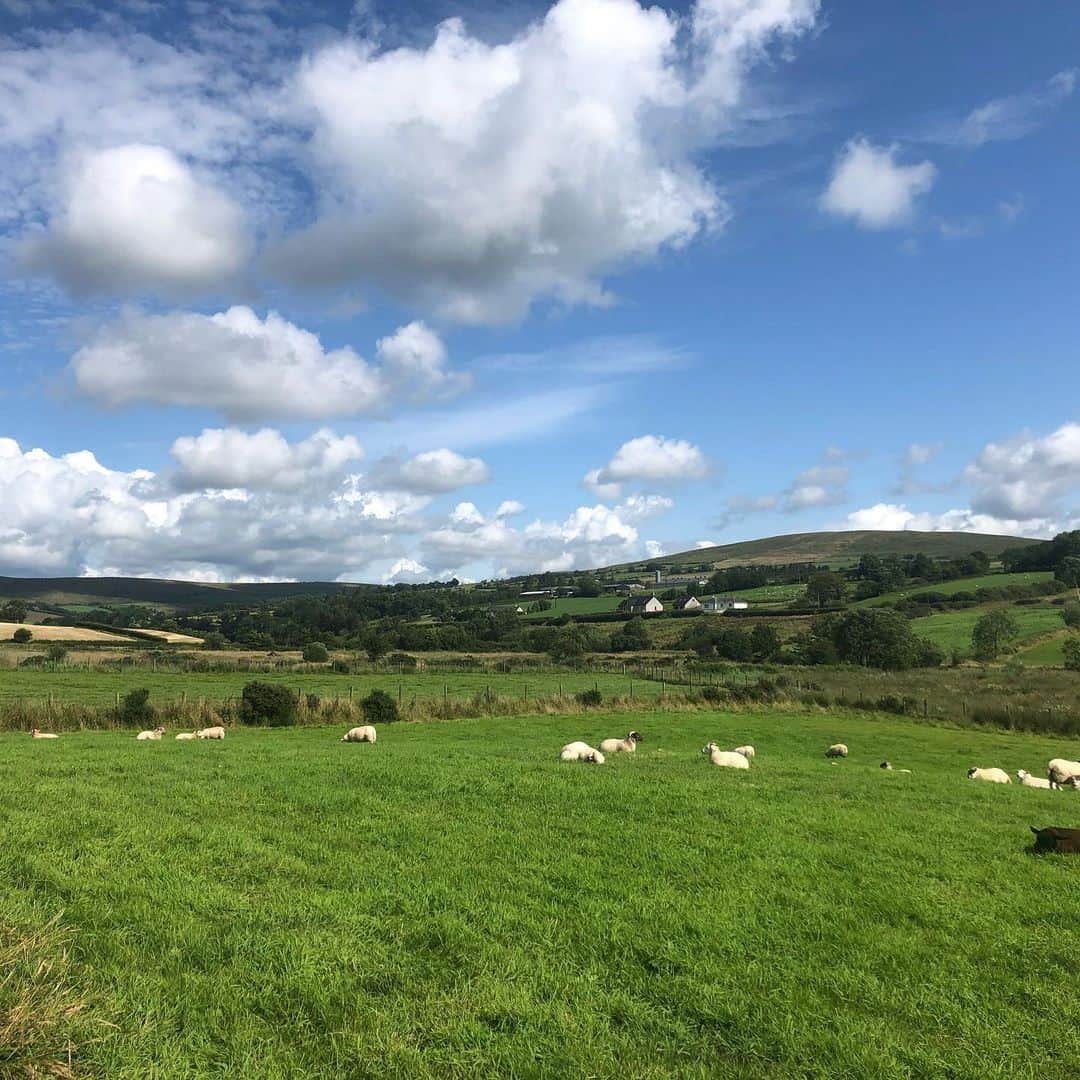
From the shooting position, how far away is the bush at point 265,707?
110 ft

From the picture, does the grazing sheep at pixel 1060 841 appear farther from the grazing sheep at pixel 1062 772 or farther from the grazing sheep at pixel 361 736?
the grazing sheep at pixel 361 736

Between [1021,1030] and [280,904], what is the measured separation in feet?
22.1

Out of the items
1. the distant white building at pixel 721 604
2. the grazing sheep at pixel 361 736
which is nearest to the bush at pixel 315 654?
the grazing sheep at pixel 361 736

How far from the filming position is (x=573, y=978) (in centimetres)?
640

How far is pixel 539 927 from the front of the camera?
734 centimetres

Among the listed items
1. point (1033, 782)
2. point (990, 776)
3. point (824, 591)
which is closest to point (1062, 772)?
point (1033, 782)

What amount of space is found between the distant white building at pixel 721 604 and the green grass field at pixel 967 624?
37343 millimetres

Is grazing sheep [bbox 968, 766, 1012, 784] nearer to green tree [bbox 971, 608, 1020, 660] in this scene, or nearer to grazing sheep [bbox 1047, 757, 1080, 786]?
grazing sheep [bbox 1047, 757, 1080, 786]

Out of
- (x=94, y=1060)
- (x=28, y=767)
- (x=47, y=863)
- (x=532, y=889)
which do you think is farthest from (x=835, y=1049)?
(x=28, y=767)

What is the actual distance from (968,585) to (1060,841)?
128313mm

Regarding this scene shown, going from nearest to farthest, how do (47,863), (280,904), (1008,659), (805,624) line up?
(280,904), (47,863), (1008,659), (805,624)

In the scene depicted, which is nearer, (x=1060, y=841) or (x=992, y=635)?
(x=1060, y=841)

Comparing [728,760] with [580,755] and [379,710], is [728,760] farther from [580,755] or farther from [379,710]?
[379,710]

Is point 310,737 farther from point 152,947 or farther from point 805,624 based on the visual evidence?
point 805,624
